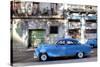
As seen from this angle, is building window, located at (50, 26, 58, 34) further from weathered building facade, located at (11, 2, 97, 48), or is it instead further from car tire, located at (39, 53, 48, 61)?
car tire, located at (39, 53, 48, 61)

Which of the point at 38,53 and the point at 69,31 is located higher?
the point at 69,31

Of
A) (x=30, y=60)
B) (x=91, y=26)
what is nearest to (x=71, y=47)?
(x=91, y=26)

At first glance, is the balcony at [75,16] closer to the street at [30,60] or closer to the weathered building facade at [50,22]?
the weathered building facade at [50,22]

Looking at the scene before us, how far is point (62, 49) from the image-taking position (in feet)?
9.37

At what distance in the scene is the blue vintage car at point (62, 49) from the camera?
277 cm

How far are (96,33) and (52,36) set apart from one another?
588 mm

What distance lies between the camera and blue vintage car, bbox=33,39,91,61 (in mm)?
2771

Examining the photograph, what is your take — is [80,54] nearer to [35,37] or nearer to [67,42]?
[67,42]

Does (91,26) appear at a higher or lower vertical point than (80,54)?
higher

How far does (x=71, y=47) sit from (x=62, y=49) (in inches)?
4.5

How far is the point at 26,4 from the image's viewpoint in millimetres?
2721

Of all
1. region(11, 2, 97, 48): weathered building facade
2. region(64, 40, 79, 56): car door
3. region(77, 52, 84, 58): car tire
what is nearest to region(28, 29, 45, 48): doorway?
region(11, 2, 97, 48): weathered building facade

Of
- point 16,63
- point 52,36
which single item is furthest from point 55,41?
point 16,63

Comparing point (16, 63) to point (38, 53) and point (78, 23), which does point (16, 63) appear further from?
point (78, 23)
